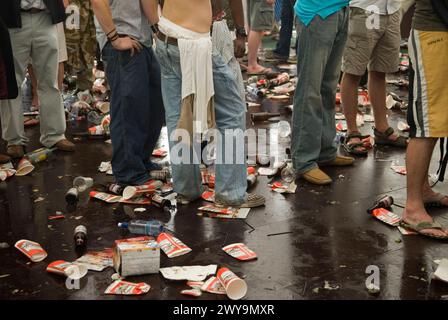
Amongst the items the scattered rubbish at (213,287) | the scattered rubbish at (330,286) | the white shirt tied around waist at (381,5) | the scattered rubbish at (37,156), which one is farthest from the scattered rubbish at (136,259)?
the white shirt tied around waist at (381,5)

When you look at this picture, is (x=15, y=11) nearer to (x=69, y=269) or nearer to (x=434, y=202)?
(x=69, y=269)

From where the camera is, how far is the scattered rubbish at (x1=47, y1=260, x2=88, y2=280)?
3.44m

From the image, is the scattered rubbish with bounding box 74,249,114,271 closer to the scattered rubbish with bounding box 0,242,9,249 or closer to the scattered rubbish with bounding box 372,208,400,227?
the scattered rubbish with bounding box 0,242,9,249

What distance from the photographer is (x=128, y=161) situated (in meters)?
4.75

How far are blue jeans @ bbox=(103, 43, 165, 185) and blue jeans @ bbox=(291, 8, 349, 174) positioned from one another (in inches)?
42.4

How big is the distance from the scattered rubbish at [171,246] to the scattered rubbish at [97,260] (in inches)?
11.9

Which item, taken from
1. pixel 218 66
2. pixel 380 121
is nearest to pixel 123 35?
pixel 218 66

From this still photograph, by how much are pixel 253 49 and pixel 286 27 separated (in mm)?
1175

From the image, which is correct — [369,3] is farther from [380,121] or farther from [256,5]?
[256,5]

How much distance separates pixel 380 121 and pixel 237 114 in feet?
6.30

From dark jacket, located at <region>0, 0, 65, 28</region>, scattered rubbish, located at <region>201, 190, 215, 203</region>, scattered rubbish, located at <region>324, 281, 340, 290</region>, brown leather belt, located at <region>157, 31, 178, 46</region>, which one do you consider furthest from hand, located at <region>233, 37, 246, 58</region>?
dark jacket, located at <region>0, 0, 65, 28</region>

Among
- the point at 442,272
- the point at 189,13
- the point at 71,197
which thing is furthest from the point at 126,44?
the point at 442,272

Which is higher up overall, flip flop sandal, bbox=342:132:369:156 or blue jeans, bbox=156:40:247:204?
blue jeans, bbox=156:40:247:204

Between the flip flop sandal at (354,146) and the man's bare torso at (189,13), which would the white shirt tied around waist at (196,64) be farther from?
the flip flop sandal at (354,146)
